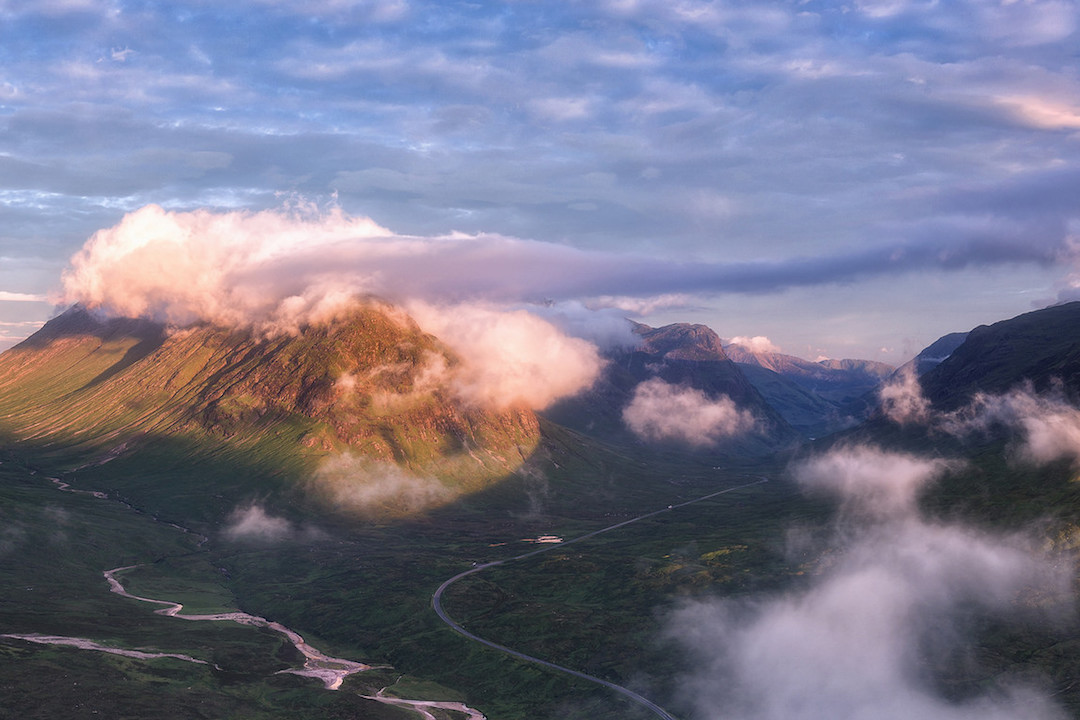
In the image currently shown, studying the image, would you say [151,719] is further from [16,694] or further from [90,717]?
[16,694]

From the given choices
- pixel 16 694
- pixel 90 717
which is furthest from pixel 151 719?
pixel 16 694
